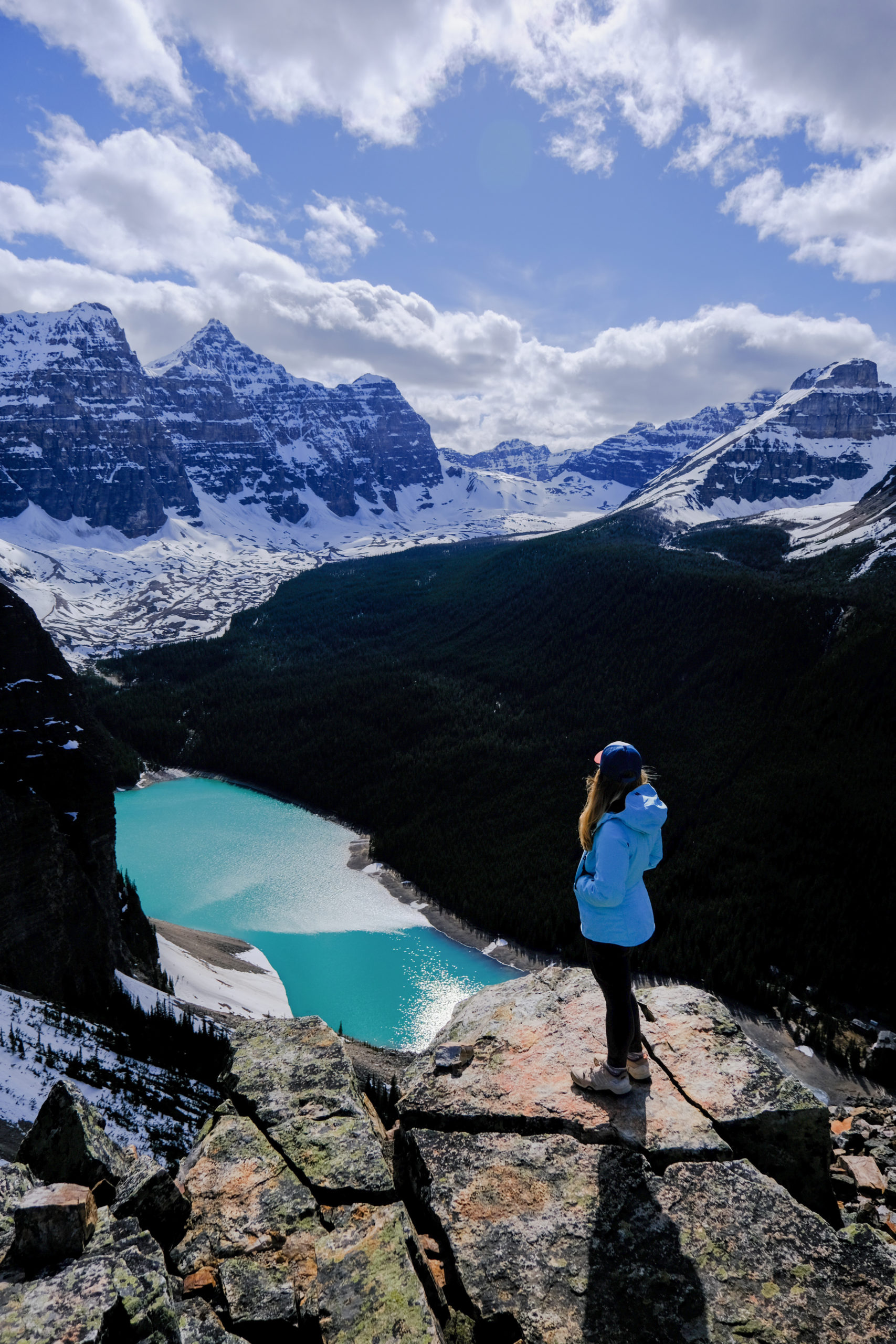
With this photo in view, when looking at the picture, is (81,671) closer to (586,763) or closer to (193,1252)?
(586,763)

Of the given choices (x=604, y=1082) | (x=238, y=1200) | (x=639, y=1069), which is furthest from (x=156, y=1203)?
(x=639, y=1069)

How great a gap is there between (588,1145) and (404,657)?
97818 millimetres

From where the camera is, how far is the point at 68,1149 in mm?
6184

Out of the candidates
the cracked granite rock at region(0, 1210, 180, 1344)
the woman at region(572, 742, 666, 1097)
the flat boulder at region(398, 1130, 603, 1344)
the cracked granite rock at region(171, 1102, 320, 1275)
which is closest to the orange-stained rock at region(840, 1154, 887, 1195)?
the woman at region(572, 742, 666, 1097)

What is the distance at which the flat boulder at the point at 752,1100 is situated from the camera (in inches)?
241

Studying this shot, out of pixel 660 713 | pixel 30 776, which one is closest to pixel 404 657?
pixel 660 713

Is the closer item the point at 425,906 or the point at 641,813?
the point at 641,813

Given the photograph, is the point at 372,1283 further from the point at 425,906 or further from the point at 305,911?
the point at 425,906

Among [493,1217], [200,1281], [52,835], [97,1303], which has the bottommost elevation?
[52,835]

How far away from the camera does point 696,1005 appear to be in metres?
8.19

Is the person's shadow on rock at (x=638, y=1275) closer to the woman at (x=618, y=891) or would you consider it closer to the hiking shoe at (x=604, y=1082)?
the hiking shoe at (x=604, y=1082)

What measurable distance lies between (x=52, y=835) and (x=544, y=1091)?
68.6ft

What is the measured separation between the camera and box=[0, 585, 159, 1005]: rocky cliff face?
21.2 m

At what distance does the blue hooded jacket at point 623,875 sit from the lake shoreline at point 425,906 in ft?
78.9
